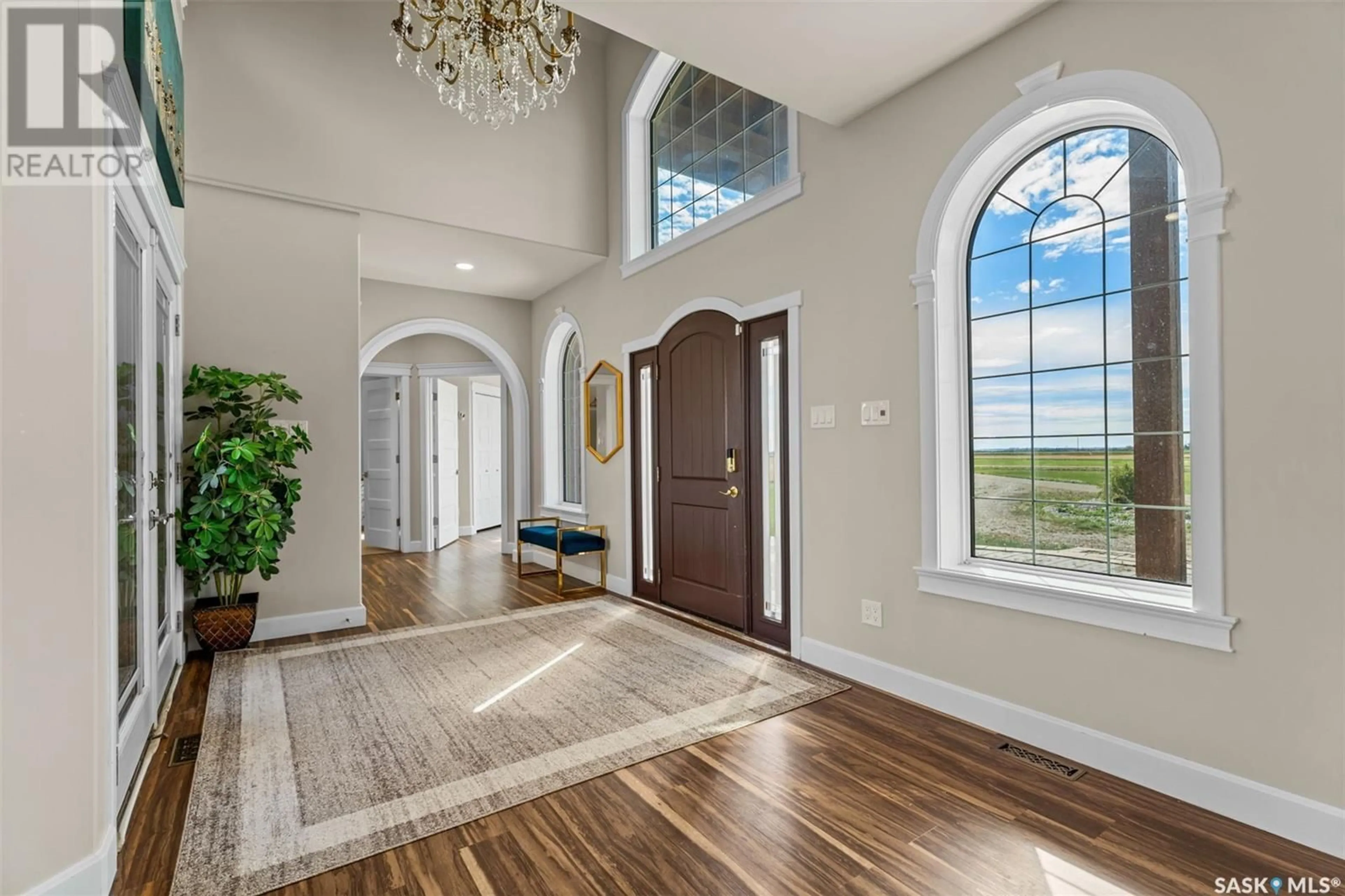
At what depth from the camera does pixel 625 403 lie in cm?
502

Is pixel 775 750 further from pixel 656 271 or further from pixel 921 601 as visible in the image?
pixel 656 271

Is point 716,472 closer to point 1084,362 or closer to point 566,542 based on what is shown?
point 566,542

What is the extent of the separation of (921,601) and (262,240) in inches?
168

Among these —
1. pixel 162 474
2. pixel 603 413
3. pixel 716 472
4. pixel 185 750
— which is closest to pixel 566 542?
pixel 603 413

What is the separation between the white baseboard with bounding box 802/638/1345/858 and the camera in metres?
1.82

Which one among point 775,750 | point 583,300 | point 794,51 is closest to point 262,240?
point 583,300

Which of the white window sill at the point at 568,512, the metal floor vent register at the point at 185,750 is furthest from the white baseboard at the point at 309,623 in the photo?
the white window sill at the point at 568,512

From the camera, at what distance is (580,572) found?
5695mm

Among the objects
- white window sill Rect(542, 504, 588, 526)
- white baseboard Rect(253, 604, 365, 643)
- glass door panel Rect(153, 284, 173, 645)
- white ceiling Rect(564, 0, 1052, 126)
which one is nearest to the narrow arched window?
white window sill Rect(542, 504, 588, 526)

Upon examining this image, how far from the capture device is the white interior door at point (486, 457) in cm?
894

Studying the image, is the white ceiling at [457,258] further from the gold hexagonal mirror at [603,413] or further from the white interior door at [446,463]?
the white interior door at [446,463]

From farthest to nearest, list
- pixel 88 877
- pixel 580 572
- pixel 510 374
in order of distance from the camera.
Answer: pixel 510 374 < pixel 580 572 < pixel 88 877

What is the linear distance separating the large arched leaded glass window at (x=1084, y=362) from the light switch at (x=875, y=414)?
0.36 m

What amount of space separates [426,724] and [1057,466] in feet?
9.18
